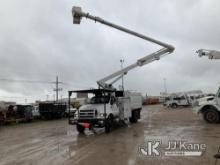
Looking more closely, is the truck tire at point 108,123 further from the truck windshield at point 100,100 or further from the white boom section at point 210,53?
the white boom section at point 210,53

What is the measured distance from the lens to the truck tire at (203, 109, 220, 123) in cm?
2189

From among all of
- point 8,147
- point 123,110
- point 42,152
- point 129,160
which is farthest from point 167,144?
point 123,110

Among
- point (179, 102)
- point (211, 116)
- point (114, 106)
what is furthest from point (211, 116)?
point (179, 102)

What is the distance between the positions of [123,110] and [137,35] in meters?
5.25

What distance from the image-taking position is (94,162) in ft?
32.4

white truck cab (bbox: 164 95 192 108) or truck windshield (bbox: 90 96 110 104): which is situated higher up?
white truck cab (bbox: 164 95 192 108)

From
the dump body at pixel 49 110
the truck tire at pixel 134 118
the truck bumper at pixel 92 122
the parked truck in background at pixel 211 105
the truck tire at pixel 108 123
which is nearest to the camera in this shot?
the truck bumper at pixel 92 122

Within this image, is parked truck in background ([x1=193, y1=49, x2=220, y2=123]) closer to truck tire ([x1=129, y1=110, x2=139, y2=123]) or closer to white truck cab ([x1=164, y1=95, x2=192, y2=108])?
truck tire ([x1=129, y1=110, x2=139, y2=123])

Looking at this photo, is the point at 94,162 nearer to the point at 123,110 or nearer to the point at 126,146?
the point at 126,146

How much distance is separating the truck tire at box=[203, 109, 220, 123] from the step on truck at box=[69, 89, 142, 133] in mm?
5487

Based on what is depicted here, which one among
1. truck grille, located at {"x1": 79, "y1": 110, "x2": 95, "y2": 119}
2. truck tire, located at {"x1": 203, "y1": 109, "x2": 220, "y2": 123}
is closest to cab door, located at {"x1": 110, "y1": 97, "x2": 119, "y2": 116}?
truck grille, located at {"x1": 79, "y1": 110, "x2": 95, "y2": 119}

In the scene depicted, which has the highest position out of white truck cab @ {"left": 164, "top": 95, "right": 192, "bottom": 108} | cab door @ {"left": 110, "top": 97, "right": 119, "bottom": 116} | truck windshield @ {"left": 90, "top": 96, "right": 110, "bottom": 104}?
white truck cab @ {"left": 164, "top": 95, "right": 192, "bottom": 108}

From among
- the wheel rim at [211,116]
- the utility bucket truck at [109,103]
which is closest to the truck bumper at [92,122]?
the utility bucket truck at [109,103]

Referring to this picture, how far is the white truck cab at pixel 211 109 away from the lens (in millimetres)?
21859
